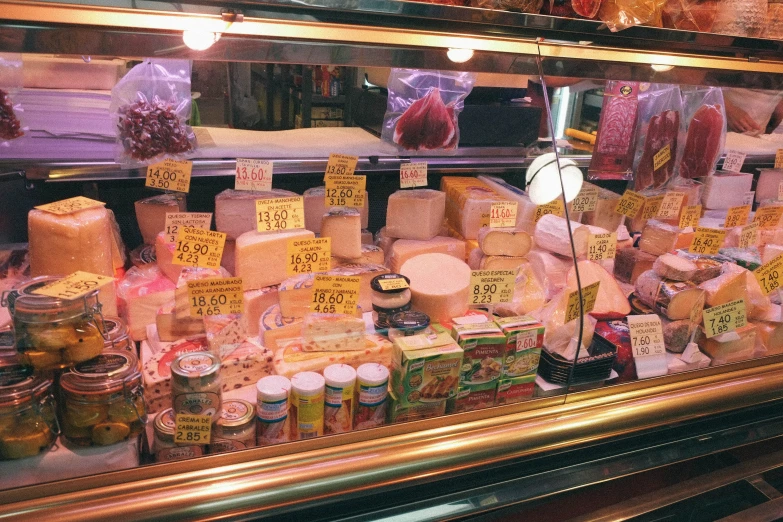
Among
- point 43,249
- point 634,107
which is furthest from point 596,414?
point 43,249

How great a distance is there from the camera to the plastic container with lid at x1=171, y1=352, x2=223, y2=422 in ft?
4.35

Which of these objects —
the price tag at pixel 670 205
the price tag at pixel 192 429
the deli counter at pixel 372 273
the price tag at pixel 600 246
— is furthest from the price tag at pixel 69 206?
the price tag at pixel 670 205

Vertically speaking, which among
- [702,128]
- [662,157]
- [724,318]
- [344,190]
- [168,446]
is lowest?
[168,446]

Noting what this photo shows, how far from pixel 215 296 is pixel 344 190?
2.03 feet

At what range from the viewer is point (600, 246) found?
2066 mm

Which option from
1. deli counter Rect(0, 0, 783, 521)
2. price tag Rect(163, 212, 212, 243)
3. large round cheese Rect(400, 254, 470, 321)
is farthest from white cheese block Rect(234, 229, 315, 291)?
large round cheese Rect(400, 254, 470, 321)

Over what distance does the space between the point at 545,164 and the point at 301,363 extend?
1194 mm

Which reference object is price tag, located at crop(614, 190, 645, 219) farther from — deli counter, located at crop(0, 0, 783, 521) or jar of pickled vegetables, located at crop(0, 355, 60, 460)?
jar of pickled vegetables, located at crop(0, 355, 60, 460)

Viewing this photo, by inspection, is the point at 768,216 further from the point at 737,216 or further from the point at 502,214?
the point at 502,214

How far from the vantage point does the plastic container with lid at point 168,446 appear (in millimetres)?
1354

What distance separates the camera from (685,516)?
5.94 ft

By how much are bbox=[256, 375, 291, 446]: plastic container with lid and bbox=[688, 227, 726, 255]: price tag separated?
5.42 feet

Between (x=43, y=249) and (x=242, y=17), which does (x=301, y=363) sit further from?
(x=242, y=17)

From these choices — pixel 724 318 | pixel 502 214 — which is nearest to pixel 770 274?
pixel 724 318
